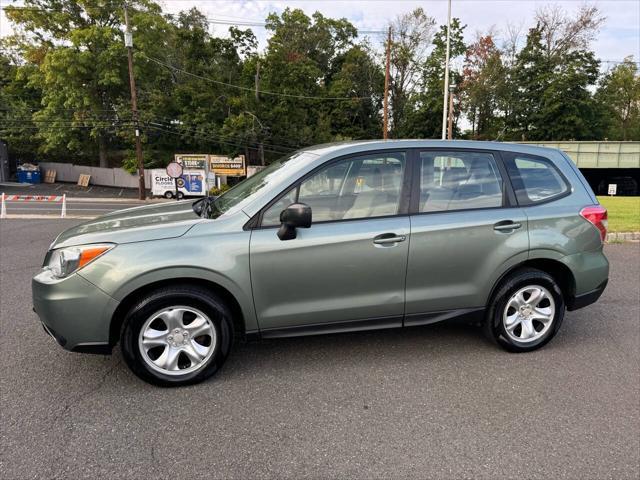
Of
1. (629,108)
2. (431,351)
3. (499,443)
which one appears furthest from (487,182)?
(629,108)

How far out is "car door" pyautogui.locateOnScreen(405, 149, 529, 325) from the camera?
133 inches

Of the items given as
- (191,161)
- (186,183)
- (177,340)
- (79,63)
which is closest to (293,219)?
(177,340)

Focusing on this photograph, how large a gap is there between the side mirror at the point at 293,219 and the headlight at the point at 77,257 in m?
1.16

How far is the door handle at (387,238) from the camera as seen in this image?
3.24 metres

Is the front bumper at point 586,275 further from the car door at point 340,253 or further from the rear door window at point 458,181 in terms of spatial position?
the car door at point 340,253

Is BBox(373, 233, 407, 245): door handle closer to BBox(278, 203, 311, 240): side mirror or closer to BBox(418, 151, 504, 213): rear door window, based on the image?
BBox(418, 151, 504, 213): rear door window

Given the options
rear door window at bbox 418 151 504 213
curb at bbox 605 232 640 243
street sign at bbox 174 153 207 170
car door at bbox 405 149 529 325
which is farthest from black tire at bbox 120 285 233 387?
street sign at bbox 174 153 207 170

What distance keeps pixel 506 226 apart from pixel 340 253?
140 centimetres

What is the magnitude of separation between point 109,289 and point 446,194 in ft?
8.41

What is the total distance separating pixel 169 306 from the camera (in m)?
3.01

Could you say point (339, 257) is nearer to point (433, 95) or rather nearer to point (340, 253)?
point (340, 253)

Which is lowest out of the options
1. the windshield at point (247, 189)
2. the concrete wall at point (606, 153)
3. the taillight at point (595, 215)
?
the taillight at point (595, 215)

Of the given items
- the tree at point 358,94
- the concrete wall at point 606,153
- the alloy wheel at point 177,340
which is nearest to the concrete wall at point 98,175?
the tree at point 358,94

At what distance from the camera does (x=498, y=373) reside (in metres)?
3.38
